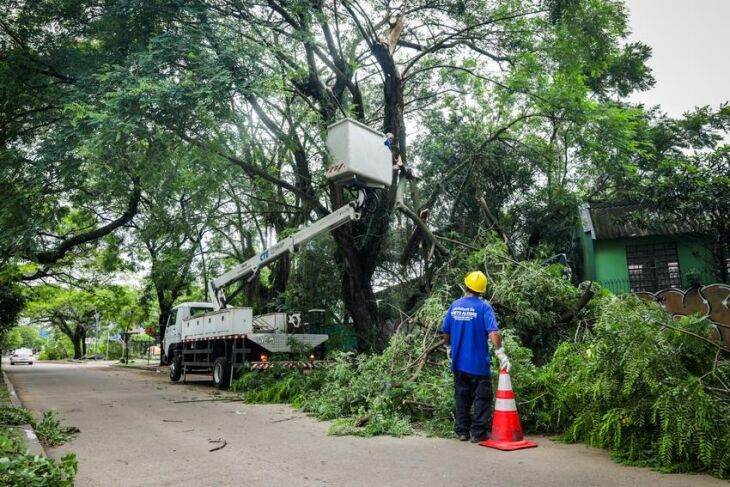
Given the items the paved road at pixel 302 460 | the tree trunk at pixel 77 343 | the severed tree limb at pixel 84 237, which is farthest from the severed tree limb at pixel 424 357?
the tree trunk at pixel 77 343

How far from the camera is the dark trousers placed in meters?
5.87

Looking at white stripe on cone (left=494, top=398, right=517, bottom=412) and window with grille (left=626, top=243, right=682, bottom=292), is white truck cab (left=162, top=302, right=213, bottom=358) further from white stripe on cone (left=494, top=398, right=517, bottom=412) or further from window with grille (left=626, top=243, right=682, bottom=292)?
window with grille (left=626, top=243, right=682, bottom=292)

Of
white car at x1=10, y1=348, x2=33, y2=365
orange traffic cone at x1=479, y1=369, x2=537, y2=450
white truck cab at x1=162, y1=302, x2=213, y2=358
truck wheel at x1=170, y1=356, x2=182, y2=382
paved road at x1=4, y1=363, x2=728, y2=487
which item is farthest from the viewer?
white car at x1=10, y1=348, x2=33, y2=365

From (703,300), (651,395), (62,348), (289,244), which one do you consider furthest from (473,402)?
(62,348)

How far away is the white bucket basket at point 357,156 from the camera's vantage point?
403 inches

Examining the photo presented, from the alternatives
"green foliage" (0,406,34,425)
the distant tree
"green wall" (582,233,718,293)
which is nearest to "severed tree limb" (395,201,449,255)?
"green wall" (582,233,718,293)

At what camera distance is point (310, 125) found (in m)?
13.3

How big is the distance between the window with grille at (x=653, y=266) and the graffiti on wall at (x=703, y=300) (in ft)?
5.95

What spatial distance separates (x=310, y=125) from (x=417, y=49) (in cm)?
413

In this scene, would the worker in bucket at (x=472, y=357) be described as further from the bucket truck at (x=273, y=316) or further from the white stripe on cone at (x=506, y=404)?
the bucket truck at (x=273, y=316)

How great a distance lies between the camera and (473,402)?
6141mm

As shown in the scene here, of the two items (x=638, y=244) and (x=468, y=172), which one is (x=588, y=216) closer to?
(x=638, y=244)

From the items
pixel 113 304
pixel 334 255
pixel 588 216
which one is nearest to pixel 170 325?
pixel 334 255

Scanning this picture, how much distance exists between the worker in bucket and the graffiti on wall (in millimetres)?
10323
